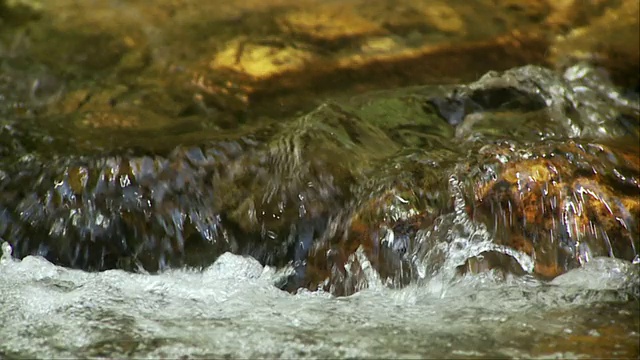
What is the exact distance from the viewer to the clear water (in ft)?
6.28

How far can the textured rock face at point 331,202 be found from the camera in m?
2.52

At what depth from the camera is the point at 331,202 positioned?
274 cm

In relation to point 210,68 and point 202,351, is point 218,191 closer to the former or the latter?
point 202,351

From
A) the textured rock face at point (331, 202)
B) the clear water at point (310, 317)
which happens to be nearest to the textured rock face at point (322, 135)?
the textured rock face at point (331, 202)

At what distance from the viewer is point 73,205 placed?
276 cm

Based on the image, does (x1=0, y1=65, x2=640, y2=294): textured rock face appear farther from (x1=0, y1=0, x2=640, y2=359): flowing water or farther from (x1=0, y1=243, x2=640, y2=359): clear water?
(x1=0, y1=243, x2=640, y2=359): clear water

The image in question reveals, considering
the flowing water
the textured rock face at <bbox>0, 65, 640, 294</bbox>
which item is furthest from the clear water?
the textured rock face at <bbox>0, 65, 640, 294</bbox>

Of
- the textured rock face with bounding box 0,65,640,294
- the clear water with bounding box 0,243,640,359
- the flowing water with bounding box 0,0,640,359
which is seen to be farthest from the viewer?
the textured rock face with bounding box 0,65,640,294

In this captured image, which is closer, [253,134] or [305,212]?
Result: [305,212]

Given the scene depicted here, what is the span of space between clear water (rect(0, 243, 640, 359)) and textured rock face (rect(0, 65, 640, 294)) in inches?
4.4

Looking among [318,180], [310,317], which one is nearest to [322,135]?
[318,180]

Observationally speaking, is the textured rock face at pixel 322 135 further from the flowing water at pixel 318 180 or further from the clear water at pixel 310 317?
the clear water at pixel 310 317

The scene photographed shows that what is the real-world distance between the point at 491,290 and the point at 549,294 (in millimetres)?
157

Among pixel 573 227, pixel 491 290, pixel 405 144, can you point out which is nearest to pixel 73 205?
pixel 405 144
